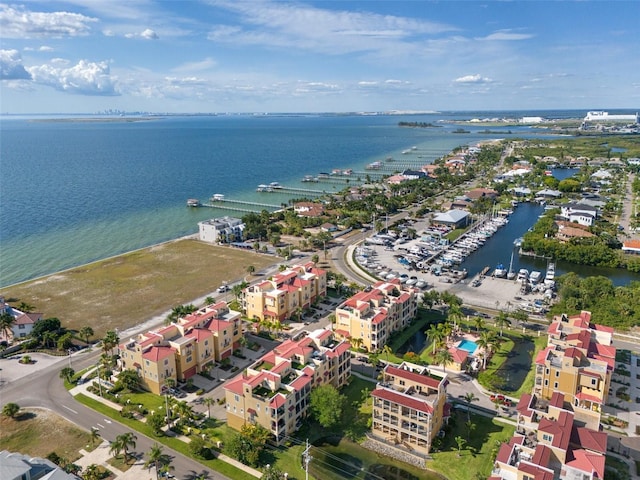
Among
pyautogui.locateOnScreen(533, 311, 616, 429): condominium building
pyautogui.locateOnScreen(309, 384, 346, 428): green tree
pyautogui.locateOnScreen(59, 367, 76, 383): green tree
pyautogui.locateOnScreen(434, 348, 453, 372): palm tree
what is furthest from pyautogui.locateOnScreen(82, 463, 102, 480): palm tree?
pyautogui.locateOnScreen(533, 311, 616, 429): condominium building

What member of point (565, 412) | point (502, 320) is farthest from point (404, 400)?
point (502, 320)

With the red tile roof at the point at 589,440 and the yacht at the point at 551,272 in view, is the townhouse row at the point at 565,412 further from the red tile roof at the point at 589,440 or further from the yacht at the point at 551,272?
the yacht at the point at 551,272

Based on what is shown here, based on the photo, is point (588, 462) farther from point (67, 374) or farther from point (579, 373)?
point (67, 374)

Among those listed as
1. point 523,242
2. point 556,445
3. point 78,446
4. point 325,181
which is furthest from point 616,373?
point 325,181

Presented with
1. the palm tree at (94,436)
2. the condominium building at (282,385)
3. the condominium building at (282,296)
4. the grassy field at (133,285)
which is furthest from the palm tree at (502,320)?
the palm tree at (94,436)

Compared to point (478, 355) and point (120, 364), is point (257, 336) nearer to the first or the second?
point (120, 364)
